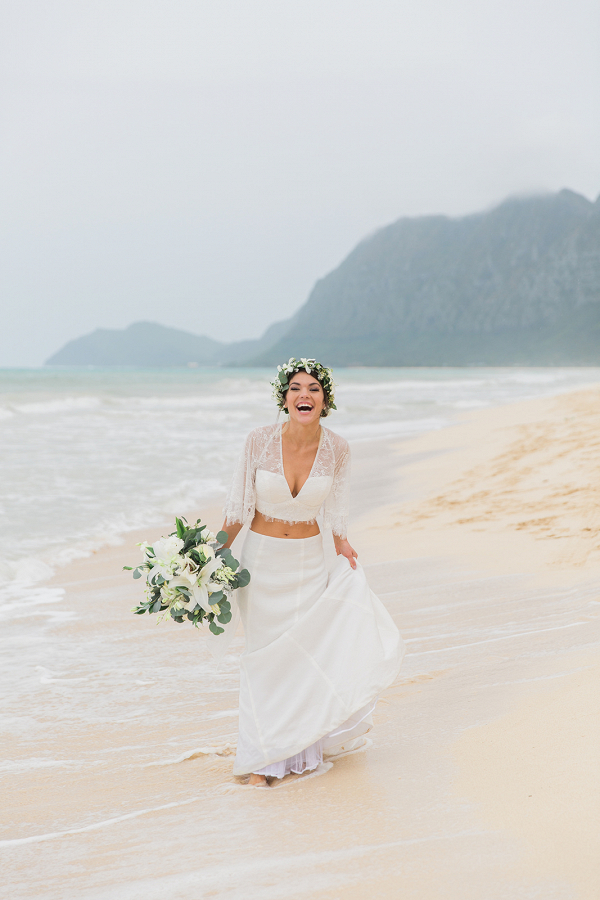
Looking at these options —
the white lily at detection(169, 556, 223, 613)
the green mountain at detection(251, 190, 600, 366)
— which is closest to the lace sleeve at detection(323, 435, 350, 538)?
the white lily at detection(169, 556, 223, 613)

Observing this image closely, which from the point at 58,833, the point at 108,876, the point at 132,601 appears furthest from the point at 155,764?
the point at 132,601

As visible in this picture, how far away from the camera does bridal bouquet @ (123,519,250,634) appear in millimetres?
2887

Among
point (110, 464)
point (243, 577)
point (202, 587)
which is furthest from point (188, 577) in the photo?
point (110, 464)

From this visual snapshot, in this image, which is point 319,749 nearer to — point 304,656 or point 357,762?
point 357,762

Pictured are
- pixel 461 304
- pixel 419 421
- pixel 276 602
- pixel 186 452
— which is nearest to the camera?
pixel 276 602

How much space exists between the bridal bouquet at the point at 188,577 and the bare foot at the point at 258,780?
0.60 meters

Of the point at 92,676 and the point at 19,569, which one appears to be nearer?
the point at 92,676

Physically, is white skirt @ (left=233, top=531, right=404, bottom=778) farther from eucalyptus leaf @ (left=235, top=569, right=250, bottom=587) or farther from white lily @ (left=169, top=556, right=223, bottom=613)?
white lily @ (left=169, top=556, right=223, bottom=613)

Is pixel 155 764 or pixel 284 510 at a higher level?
pixel 284 510

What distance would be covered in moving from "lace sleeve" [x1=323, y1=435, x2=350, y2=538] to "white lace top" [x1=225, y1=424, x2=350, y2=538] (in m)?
0.08

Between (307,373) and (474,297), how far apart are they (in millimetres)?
176576

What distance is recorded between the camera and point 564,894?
1946 millimetres

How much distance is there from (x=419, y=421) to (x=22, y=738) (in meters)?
18.0

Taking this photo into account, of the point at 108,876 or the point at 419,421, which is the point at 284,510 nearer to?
the point at 108,876
